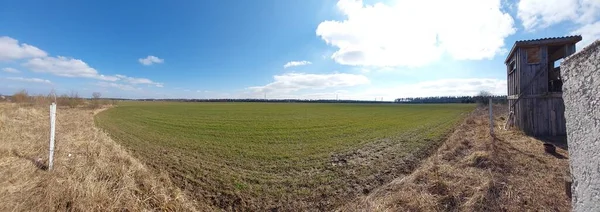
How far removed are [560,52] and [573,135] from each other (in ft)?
41.9

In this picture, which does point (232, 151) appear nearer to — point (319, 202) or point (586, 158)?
point (319, 202)

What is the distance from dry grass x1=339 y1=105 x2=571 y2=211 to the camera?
423cm

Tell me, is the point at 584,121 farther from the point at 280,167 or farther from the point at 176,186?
the point at 280,167

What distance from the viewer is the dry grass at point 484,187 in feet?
13.9

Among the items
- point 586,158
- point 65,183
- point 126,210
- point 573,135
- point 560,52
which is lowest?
point 126,210

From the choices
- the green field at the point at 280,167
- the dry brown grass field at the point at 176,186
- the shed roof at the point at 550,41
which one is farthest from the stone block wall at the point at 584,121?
the shed roof at the point at 550,41

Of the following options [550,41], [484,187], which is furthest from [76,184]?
[550,41]

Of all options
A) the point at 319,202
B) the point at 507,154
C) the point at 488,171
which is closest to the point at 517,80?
the point at 507,154

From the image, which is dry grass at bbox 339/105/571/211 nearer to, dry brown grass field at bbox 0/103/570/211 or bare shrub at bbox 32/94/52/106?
dry brown grass field at bbox 0/103/570/211

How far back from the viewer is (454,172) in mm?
5887

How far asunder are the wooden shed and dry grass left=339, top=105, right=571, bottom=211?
11.5 feet

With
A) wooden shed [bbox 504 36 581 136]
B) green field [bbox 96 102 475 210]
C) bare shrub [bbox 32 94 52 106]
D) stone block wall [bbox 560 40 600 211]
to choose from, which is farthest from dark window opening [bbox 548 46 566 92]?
bare shrub [bbox 32 94 52 106]

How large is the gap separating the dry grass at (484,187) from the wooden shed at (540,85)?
3512 mm

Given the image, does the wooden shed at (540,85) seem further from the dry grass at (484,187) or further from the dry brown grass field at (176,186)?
the dry brown grass field at (176,186)
